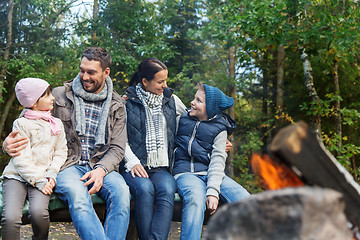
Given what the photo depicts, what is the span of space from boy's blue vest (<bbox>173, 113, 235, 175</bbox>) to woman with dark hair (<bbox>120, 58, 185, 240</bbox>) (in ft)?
0.31

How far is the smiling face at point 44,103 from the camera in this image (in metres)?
2.83

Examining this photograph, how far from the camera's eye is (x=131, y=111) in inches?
134

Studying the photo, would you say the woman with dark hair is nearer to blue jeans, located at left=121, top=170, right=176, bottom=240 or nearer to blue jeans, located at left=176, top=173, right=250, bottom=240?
blue jeans, located at left=121, top=170, right=176, bottom=240

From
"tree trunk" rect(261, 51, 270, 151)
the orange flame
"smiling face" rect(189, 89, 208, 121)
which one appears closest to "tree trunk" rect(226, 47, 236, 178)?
"tree trunk" rect(261, 51, 270, 151)

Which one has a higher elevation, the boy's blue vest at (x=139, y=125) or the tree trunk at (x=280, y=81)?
the tree trunk at (x=280, y=81)

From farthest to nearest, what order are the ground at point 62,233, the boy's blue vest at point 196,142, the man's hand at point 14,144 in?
the ground at point 62,233
the boy's blue vest at point 196,142
the man's hand at point 14,144

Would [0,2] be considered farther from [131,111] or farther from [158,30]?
[131,111]

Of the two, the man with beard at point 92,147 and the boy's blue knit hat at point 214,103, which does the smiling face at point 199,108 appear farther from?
the man with beard at point 92,147

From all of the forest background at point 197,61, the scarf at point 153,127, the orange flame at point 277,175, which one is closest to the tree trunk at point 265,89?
the forest background at point 197,61

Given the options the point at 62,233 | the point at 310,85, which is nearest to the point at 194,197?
the point at 62,233

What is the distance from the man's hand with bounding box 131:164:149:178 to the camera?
3117mm

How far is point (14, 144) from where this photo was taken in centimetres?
266

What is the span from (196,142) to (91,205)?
111 cm

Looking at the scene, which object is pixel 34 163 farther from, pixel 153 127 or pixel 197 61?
pixel 197 61
